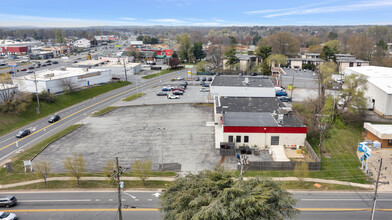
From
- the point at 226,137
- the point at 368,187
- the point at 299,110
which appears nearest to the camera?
the point at 368,187

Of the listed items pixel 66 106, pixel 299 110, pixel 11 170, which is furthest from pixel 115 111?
pixel 299 110

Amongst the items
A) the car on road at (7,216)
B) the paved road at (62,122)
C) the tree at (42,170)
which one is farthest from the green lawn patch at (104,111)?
the car on road at (7,216)

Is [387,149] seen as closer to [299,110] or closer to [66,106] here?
[299,110]

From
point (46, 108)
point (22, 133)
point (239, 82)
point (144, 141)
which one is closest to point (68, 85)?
point (46, 108)

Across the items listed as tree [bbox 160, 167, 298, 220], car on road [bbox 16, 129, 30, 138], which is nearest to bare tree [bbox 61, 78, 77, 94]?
car on road [bbox 16, 129, 30, 138]

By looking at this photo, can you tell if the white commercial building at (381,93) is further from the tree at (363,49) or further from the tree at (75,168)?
the tree at (363,49)

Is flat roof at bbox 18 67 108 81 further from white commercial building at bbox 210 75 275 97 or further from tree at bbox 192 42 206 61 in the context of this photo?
tree at bbox 192 42 206 61
